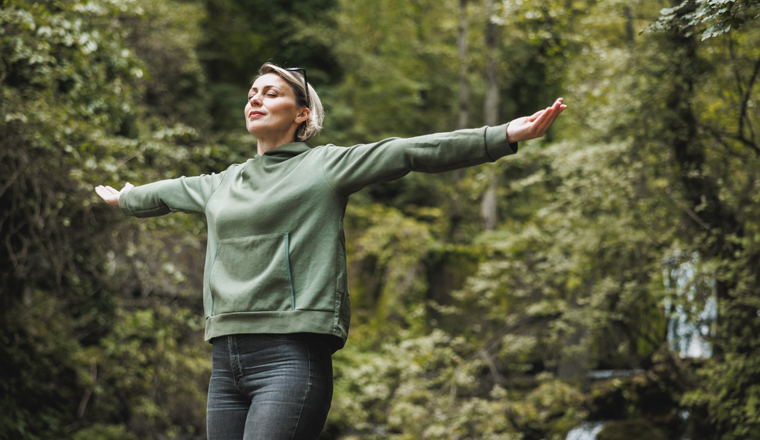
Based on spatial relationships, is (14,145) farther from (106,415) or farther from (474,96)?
(474,96)

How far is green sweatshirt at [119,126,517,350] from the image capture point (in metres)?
1.63

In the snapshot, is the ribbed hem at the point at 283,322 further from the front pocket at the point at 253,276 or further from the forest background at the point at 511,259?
the forest background at the point at 511,259

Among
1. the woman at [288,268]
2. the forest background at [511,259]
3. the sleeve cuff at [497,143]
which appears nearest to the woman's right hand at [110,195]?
the woman at [288,268]

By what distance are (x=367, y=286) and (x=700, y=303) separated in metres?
7.33

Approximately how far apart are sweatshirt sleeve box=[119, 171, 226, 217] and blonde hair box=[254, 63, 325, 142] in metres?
0.29

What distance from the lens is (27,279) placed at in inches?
225

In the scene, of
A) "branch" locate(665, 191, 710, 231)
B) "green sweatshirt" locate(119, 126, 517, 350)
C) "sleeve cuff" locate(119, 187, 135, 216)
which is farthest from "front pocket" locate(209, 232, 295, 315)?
"branch" locate(665, 191, 710, 231)

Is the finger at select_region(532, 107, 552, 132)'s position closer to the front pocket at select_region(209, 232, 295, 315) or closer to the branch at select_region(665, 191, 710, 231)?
the front pocket at select_region(209, 232, 295, 315)

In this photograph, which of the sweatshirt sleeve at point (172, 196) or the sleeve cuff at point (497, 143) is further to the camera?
the sweatshirt sleeve at point (172, 196)

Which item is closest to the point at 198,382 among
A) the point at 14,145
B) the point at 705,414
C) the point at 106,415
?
the point at 106,415

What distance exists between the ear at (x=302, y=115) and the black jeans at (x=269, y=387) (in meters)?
0.68

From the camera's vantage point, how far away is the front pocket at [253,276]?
1674 mm

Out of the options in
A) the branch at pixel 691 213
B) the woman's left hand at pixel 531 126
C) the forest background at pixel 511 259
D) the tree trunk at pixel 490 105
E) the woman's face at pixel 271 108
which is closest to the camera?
the woman's left hand at pixel 531 126

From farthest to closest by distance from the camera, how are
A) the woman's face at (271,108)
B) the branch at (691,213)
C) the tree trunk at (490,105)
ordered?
1. the tree trunk at (490,105)
2. the branch at (691,213)
3. the woman's face at (271,108)
